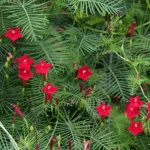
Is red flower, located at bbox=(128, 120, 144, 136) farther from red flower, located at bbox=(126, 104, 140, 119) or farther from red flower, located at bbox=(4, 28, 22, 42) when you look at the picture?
red flower, located at bbox=(4, 28, 22, 42)

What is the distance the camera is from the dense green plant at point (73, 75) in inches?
73.3

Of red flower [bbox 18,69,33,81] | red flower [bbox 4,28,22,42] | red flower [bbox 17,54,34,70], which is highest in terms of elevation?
red flower [bbox 4,28,22,42]

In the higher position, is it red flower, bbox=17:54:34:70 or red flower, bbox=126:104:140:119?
red flower, bbox=17:54:34:70

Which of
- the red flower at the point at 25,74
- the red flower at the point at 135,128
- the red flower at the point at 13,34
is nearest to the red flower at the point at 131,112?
the red flower at the point at 135,128

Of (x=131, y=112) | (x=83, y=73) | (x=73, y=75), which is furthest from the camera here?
(x=73, y=75)

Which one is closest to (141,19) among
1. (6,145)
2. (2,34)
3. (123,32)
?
(123,32)

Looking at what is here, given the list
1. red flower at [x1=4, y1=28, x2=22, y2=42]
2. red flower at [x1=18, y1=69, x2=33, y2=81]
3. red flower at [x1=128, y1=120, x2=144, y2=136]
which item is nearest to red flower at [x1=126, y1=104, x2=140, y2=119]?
red flower at [x1=128, y1=120, x2=144, y2=136]

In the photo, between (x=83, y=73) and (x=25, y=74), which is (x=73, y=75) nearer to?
(x=83, y=73)

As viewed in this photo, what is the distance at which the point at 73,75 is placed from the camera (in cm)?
203

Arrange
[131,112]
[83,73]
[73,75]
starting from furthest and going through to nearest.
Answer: [73,75], [83,73], [131,112]

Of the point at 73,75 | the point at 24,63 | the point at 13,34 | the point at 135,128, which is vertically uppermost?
the point at 13,34

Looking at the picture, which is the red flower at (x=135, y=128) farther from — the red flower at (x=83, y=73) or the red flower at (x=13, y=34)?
the red flower at (x=13, y=34)

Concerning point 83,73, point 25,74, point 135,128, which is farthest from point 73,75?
point 135,128

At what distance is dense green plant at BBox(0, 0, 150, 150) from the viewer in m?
Answer: 1.86
